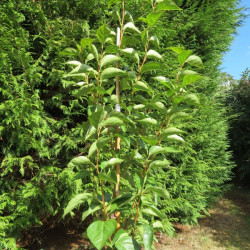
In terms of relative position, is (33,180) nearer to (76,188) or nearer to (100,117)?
(76,188)

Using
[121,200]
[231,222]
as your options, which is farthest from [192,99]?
[231,222]

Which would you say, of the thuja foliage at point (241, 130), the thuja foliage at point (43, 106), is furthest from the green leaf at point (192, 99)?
the thuja foliage at point (241, 130)

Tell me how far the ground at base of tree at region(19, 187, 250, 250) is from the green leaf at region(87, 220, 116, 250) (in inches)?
107

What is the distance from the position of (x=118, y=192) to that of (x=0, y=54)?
2.02 metres

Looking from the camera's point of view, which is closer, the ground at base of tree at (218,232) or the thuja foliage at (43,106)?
the thuja foliage at (43,106)

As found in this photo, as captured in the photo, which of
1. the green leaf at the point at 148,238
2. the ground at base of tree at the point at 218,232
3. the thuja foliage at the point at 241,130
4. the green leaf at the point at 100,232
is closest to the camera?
the green leaf at the point at 100,232

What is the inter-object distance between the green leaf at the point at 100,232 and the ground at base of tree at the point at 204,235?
2726 millimetres

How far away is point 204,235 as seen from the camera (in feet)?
13.3

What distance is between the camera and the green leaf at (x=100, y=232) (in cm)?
83

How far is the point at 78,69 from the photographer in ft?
3.33

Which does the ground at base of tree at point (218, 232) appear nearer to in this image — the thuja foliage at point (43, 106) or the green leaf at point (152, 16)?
the thuja foliage at point (43, 106)

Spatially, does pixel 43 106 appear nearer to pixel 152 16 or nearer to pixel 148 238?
pixel 152 16

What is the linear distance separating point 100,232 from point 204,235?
157 inches

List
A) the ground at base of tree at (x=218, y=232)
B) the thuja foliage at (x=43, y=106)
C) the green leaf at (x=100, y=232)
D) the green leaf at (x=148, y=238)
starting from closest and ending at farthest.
→ the green leaf at (x=100, y=232), the green leaf at (x=148, y=238), the thuja foliage at (x=43, y=106), the ground at base of tree at (x=218, y=232)
